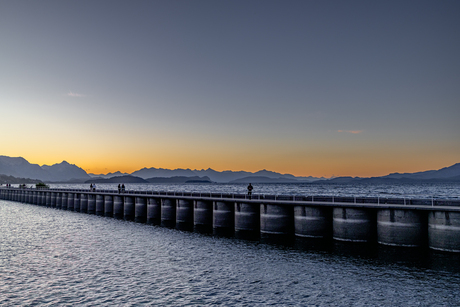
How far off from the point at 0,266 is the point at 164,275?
53.1 feet

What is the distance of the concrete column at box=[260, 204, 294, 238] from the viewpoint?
125 feet

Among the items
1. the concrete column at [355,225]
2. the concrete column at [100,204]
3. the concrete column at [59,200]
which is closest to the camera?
the concrete column at [355,225]

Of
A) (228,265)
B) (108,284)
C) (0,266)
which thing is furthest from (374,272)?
(0,266)

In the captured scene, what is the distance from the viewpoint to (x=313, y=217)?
117ft

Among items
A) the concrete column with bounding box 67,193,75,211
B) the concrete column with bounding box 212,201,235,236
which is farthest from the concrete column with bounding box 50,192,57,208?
the concrete column with bounding box 212,201,235,236

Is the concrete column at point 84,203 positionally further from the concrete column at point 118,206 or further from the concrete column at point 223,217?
the concrete column at point 223,217

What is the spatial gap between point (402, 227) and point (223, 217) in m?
23.0

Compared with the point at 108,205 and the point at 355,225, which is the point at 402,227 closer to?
the point at 355,225

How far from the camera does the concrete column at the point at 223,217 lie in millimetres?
44031

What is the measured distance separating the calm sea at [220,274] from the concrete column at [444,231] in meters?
Result: 0.94

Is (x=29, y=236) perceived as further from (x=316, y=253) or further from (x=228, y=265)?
(x=316, y=253)

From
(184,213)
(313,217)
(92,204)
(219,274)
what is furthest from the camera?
(92,204)

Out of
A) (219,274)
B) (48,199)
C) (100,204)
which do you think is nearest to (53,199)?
(48,199)

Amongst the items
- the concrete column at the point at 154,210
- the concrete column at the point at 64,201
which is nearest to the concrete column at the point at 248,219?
the concrete column at the point at 154,210
